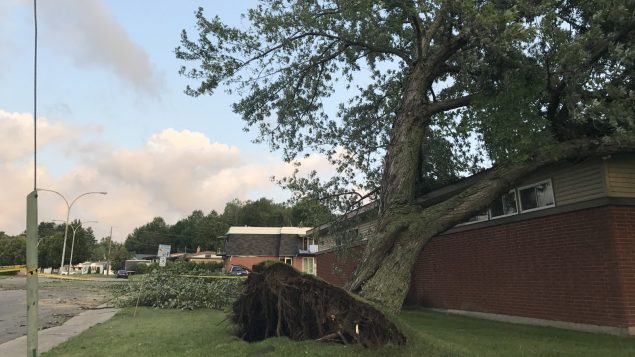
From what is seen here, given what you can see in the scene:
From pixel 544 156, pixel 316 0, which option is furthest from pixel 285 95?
pixel 544 156

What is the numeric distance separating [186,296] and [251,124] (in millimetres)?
8997

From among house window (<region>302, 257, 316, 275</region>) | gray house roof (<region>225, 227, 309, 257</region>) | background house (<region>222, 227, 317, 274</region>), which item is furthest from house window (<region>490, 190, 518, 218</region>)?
gray house roof (<region>225, 227, 309, 257</region>)

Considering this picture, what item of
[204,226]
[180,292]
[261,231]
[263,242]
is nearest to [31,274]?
[180,292]

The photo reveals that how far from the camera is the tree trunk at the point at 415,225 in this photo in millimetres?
9250

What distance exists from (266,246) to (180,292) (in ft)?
133

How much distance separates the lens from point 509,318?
13812 mm

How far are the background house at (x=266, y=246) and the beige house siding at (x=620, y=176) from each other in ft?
156

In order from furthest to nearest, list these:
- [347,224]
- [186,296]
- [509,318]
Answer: [186,296]
[347,224]
[509,318]

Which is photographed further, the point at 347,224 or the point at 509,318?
the point at 347,224

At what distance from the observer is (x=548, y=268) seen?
12570 mm

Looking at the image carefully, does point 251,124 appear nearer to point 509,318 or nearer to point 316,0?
point 316,0

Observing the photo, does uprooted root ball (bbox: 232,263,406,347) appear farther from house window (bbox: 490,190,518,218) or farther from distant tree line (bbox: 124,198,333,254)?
distant tree line (bbox: 124,198,333,254)

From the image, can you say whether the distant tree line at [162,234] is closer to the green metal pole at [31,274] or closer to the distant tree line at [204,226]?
the distant tree line at [204,226]

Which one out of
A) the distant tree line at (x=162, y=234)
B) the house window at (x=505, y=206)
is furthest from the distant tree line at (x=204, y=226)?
the house window at (x=505, y=206)
